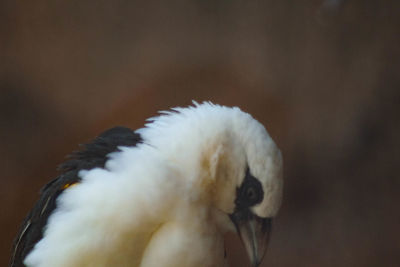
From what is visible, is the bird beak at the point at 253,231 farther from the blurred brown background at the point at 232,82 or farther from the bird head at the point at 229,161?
the blurred brown background at the point at 232,82

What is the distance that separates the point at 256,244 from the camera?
0.85m

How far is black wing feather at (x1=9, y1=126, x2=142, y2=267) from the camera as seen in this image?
2.75ft

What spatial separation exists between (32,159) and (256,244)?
68 centimetres

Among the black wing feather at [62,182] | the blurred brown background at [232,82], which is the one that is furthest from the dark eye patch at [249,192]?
the blurred brown background at [232,82]

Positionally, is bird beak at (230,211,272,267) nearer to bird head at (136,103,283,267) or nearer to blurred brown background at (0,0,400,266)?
bird head at (136,103,283,267)

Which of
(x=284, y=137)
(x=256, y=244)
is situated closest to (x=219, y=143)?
(x=256, y=244)

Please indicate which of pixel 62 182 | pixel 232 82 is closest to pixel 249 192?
pixel 62 182

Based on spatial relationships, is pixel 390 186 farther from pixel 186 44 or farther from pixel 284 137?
pixel 186 44

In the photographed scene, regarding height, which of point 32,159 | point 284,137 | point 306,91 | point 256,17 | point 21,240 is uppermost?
point 256,17

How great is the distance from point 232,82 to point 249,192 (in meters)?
0.48

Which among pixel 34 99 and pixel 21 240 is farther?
pixel 34 99

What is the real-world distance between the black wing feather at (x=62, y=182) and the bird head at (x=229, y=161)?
0.07 meters

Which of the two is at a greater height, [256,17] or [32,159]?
[256,17]

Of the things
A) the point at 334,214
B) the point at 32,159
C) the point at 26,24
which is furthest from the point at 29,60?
the point at 334,214
